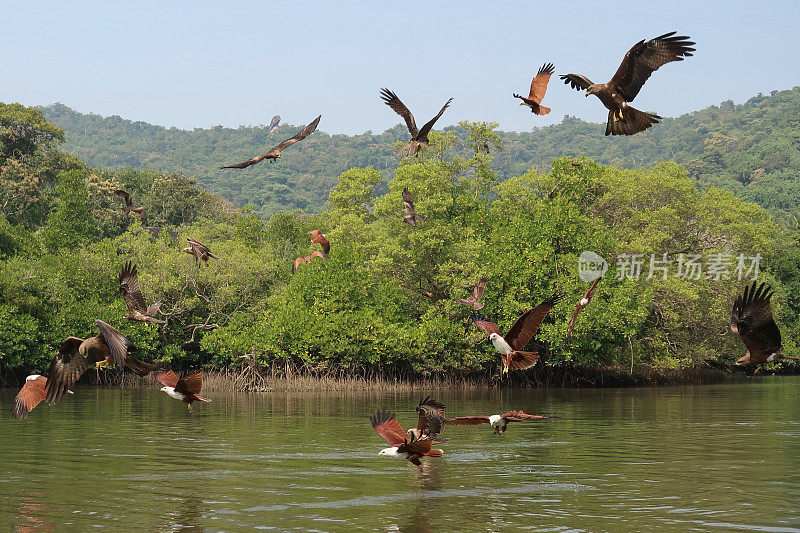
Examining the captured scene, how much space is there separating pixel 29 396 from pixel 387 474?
6334mm

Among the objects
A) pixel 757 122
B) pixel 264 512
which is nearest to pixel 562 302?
pixel 264 512

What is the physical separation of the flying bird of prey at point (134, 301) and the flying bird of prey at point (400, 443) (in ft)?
14.7

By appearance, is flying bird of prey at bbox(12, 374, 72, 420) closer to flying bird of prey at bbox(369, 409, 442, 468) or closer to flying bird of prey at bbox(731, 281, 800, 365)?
flying bird of prey at bbox(369, 409, 442, 468)

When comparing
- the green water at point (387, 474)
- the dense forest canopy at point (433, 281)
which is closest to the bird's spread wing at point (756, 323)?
the green water at point (387, 474)

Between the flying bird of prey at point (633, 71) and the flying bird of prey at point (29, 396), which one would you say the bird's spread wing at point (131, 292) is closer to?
the flying bird of prey at point (29, 396)

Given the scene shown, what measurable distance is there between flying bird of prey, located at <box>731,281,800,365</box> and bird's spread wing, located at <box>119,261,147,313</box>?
1036 centimetres

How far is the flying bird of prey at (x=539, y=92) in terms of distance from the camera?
17.0 meters

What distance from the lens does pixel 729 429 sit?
2522cm

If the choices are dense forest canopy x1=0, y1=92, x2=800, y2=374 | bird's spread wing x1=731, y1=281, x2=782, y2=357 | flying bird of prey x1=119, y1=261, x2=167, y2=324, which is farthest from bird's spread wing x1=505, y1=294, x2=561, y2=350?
dense forest canopy x1=0, y1=92, x2=800, y2=374

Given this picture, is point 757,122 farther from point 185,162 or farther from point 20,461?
point 20,461

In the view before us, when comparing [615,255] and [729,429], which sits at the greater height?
[615,255]

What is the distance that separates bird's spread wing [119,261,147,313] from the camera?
1762 centimetres

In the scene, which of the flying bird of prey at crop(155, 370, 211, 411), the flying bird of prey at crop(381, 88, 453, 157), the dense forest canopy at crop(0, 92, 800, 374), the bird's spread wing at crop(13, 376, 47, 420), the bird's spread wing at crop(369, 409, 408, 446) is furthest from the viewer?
the dense forest canopy at crop(0, 92, 800, 374)

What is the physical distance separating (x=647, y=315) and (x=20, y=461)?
36.2 meters
